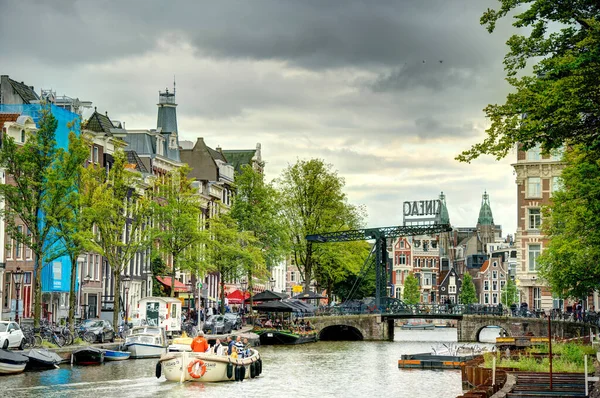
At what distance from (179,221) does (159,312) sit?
Answer: 7.42 m

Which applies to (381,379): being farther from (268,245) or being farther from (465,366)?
(268,245)

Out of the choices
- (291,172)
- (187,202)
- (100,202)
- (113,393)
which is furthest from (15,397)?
(291,172)

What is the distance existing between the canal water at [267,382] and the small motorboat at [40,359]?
473 mm

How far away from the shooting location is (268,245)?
332 ft

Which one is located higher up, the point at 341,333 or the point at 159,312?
the point at 159,312

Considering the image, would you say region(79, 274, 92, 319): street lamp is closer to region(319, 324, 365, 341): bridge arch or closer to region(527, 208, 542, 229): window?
region(319, 324, 365, 341): bridge arch

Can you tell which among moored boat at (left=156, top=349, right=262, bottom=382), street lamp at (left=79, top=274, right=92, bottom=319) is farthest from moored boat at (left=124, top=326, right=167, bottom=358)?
street lamp at (left=79, top=274, right=92, bottom=319)

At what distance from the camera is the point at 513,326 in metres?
96.1

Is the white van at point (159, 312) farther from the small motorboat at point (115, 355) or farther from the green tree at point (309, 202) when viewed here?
the green tree at point (309, 202)

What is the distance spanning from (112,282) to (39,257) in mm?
30491

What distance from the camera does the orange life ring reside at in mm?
47094

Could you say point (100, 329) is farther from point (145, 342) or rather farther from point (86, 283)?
point (86, 283)

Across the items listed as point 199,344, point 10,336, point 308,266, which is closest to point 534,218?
point 308,266

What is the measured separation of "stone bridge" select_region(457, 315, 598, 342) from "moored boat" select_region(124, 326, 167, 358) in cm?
3394
